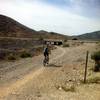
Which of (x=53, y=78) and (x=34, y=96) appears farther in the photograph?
(x=53, y=78)

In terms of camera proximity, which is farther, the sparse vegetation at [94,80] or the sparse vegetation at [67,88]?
the sparse vegetation at [94,80]

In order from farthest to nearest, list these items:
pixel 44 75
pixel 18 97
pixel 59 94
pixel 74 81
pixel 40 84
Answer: pixel 44 75 → pixel 74 81 → pixel 40 84 → pixel 59 94 → pixel 18 97

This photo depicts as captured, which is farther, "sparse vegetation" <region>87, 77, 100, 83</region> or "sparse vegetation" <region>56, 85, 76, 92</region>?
"sparse vegetation" <region>87, 77, 100, 83</region>

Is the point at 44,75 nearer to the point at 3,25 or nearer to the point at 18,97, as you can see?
the point at 18,97

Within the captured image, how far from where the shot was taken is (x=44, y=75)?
19.8 m

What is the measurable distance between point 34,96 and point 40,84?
298 centimetres

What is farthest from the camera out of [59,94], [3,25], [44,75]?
[3,25]

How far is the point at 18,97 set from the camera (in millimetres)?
13125

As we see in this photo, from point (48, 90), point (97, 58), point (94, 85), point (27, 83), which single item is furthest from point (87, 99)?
point (97, 58)

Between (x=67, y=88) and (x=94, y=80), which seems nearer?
(x=67, y=88)

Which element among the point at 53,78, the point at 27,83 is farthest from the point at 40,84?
the point at 53,78

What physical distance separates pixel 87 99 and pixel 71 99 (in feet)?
2.45

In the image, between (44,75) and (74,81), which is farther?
(44,75)

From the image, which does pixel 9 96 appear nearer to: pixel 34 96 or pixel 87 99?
pixel 34 96
